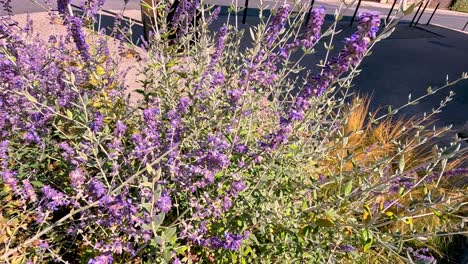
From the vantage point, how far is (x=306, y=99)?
158 centimetres

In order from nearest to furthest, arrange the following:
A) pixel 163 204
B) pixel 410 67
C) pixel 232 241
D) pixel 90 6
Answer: pixel 163 204, pixel 232 241, pixel 90 6, pixel 410 67

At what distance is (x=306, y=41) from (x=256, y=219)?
0.89 metres

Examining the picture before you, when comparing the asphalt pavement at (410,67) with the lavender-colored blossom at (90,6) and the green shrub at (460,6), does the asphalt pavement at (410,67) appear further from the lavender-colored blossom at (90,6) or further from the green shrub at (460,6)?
the green shrub at (460,6)

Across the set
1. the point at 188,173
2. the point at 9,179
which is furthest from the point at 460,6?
the point at 9,179

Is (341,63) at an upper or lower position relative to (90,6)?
upper

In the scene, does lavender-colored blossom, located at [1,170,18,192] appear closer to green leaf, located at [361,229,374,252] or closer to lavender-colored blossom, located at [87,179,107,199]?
lavender-colored blossom, located at [87,179,107,199]

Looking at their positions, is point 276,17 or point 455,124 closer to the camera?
point 276,17

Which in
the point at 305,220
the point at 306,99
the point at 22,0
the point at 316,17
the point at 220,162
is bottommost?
the point at 22,0

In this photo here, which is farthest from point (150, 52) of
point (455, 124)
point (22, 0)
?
point (22, 0)

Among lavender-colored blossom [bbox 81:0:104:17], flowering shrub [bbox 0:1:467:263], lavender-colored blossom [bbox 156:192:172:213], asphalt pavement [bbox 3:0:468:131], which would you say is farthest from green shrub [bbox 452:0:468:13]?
lavender-colored blossom [bbox 156:192:172:213]

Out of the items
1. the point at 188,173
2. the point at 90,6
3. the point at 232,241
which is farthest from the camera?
the point at 90,6

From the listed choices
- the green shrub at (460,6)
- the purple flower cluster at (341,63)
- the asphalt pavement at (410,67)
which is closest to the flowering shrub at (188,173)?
the purple flower cluster at (341,63)

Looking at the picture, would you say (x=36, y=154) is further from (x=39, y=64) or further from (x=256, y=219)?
(x=256, y=219)

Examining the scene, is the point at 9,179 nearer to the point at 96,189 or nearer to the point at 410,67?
the point at 96,189
